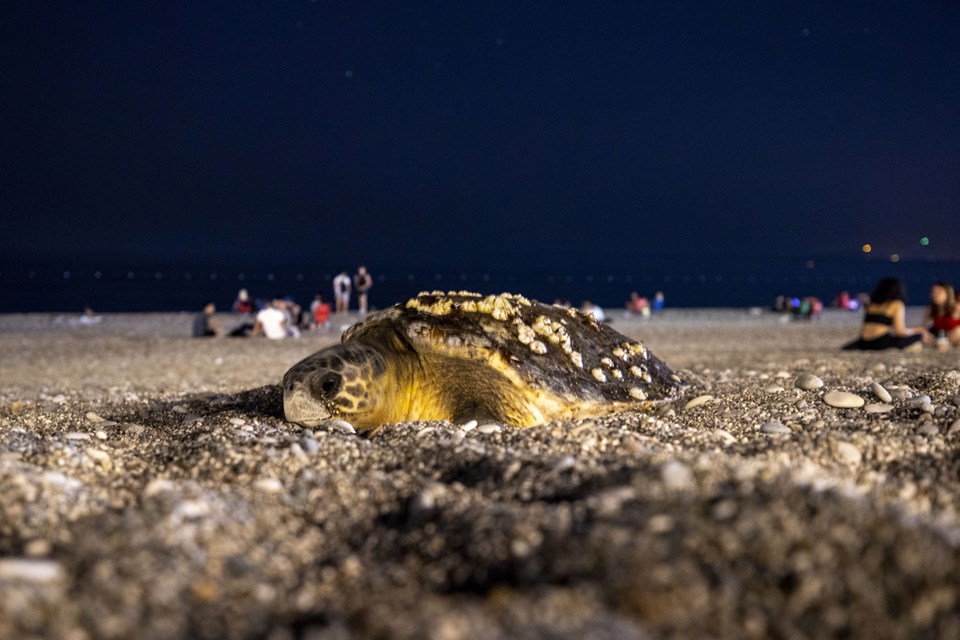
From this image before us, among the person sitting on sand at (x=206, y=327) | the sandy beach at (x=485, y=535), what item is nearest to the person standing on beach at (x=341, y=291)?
the person sitting on sand at (x=206, y=327)

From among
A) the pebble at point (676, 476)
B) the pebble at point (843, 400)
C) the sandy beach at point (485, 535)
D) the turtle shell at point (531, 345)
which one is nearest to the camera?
the sandy beach at point (485, 535)

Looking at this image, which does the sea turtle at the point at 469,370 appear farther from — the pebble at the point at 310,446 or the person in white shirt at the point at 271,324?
the person in white shirt at the point at 271,324

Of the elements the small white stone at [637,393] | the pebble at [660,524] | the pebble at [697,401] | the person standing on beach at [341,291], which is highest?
the person standing on beach at [341,291]

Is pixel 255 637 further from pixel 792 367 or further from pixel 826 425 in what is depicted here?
pixel 792 367

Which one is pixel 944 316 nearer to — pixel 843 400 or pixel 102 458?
pixel 843 400

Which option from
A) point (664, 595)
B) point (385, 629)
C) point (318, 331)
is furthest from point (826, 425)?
point (318, 331)

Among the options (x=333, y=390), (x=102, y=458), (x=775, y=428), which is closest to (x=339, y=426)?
(x=333, y=390)

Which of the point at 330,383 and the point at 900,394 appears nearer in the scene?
the point at 330,383
